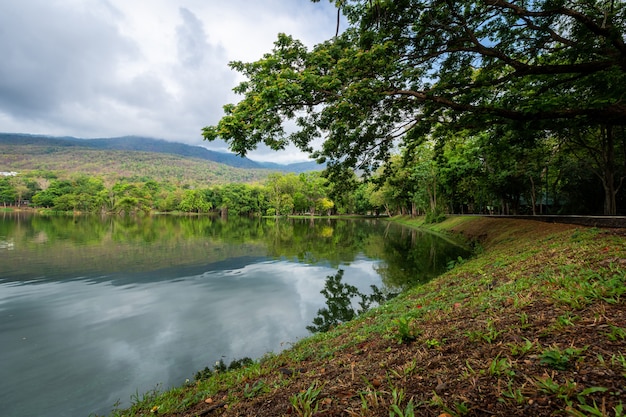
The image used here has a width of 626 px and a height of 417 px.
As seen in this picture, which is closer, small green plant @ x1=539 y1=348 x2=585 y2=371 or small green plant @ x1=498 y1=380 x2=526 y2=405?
small green plant @ x1=498 y1=380 x2=526 y2=405

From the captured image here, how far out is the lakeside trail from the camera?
2.57m

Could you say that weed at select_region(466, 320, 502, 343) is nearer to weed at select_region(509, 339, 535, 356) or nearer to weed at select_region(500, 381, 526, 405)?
weed at select_region(509, 339, 535, 356)

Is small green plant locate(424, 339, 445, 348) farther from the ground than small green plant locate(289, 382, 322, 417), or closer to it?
farther from the ground

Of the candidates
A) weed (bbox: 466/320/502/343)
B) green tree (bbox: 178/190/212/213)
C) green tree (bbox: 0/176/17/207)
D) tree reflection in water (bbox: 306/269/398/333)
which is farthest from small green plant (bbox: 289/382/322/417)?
green tree (bbox: 0/176/17/207)

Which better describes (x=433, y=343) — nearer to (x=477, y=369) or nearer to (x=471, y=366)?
(x=471, y=366)

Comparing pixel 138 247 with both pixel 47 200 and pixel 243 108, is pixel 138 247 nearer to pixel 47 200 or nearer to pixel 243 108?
pixel 243 108

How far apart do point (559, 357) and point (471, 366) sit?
0.82 metres

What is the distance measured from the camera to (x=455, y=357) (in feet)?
11.7

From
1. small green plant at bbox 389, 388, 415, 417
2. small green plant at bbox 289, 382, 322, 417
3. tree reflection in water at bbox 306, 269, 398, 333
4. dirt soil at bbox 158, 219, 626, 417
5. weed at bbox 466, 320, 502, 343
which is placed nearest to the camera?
dirt soil at bbox 158, 219, 626, 417

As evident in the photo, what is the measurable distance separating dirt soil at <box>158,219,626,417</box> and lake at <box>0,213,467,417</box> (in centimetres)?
336

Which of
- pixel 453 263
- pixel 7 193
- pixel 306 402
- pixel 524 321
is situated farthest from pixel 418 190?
pixel 7 193

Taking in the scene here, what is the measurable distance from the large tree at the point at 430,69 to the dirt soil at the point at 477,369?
626cm

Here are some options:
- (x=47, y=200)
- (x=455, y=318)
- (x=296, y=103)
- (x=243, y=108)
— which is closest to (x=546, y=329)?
(x=455, y=318)

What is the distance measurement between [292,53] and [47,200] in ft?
501
